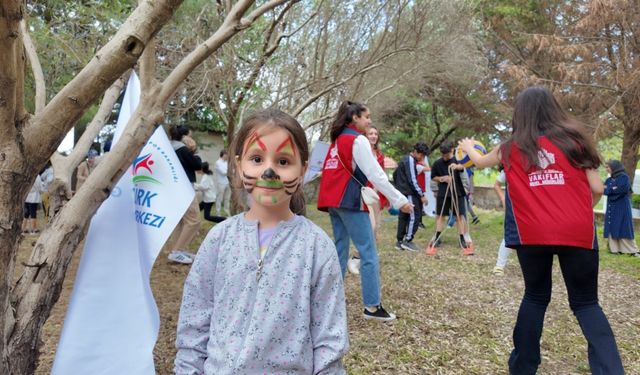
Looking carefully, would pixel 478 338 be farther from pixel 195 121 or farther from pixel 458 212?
pixel 195 121

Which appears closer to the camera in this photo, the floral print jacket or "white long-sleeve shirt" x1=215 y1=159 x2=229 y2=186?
the floral print jacket

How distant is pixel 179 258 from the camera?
6.55 m

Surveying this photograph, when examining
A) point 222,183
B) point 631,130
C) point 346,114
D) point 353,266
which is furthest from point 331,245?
point 631,130

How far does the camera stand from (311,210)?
1677 cm

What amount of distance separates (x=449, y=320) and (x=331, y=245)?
319 centimetres

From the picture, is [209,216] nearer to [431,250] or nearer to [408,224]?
[408,224]

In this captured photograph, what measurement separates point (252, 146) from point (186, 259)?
16.8 feet

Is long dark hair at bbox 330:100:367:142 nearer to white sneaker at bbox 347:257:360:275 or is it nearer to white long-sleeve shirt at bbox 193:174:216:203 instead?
white sneaker at bbox 347:257:360:275

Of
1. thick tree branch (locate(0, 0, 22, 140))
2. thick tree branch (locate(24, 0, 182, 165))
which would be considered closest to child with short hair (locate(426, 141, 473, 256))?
thick tree branch (locate(24, 0, 182, 165))

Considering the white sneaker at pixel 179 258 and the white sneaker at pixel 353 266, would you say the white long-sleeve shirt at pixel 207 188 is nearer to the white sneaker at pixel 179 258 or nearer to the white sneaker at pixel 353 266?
the white sneaker at pixel 179 258

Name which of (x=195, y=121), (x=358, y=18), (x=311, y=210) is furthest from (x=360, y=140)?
(x=311, y=210)

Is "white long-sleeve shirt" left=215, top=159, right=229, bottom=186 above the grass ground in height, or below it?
above

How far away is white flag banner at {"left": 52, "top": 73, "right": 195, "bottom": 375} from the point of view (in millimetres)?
2627

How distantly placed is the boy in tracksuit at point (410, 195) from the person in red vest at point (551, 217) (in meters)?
5.34
